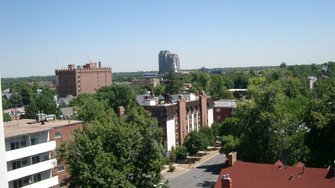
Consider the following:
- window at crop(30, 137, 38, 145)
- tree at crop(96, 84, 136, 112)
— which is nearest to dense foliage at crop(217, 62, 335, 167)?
window at crop(30, 137, 38, 145)

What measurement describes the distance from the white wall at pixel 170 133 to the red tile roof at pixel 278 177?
38.0m

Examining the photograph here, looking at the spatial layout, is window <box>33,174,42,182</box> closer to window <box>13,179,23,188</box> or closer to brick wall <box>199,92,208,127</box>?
window <box>13,179,23,188</box>

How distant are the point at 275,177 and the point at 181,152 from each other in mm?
39714

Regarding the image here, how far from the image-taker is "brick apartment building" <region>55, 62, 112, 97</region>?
573ft

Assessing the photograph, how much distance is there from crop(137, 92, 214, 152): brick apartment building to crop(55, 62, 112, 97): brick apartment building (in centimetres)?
9449

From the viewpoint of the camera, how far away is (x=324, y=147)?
4684cm

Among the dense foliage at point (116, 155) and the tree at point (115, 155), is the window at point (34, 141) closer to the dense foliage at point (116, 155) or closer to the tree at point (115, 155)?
the dense foliage at point (116, 155)

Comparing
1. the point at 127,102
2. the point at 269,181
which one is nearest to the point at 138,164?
the point at 269,181

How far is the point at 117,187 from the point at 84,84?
149171 millimetres

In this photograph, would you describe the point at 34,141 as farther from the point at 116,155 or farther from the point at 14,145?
the point at 116,155

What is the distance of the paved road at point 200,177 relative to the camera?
59375 mm

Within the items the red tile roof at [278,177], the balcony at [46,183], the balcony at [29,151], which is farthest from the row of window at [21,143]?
the red tile roof at [278,177]

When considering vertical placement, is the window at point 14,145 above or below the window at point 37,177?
above

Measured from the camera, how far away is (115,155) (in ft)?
113
